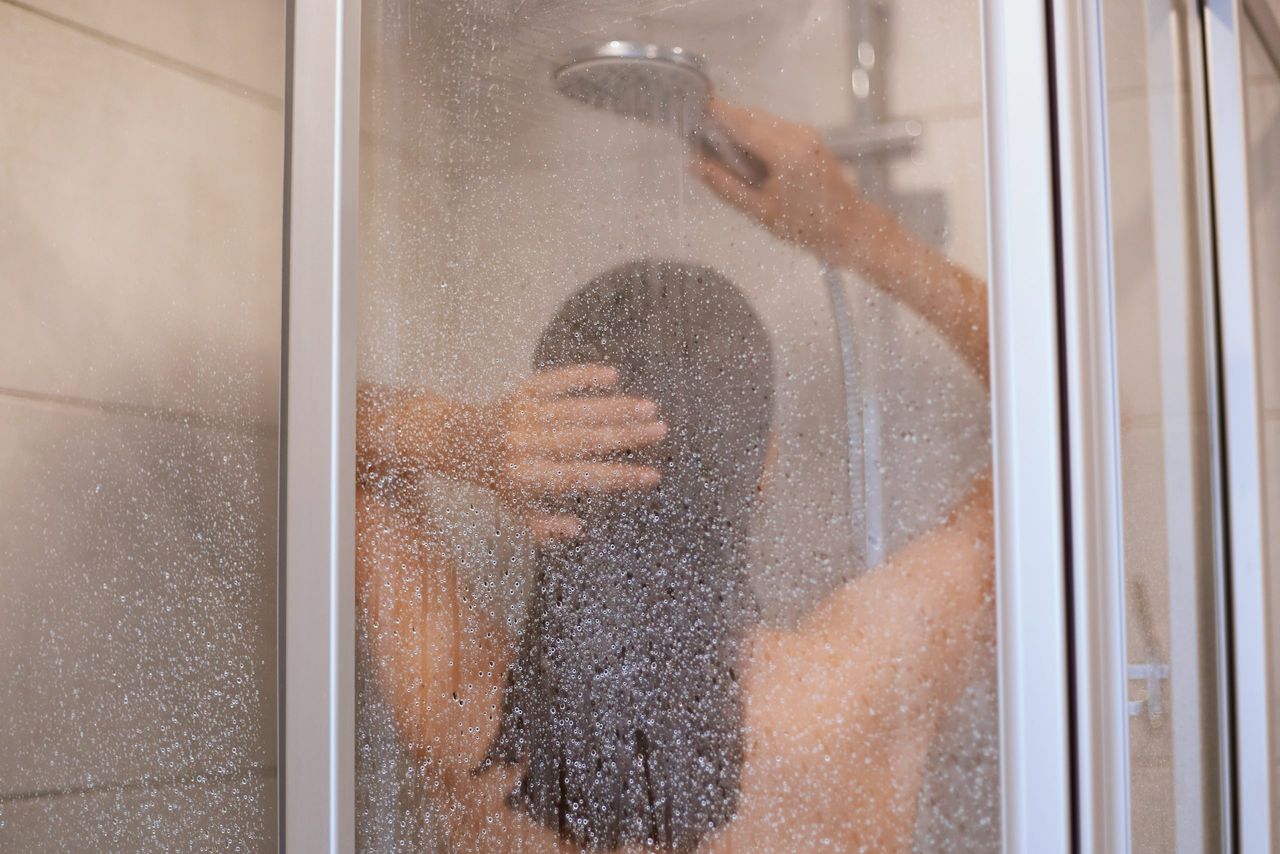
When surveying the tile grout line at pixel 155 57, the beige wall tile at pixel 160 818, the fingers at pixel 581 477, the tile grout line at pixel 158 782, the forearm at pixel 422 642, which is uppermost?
the tile grout line at pixel 155 57

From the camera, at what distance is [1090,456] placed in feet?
1.81

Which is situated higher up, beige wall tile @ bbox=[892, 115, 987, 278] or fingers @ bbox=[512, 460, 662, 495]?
beige wall tile @ bbox=[892, 115, 987, 278]

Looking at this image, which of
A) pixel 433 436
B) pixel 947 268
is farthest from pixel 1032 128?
pixel 433 436

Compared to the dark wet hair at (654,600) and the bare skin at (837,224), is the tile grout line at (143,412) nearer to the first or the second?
the dark wet hair at (654,600)

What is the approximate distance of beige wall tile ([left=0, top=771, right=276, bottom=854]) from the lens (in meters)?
0.80

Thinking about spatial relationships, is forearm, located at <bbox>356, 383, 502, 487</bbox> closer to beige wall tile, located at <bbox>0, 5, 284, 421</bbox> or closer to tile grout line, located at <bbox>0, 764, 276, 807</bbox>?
beige wall tile, located at <bbox>0, 5, 284, 421</bbox>

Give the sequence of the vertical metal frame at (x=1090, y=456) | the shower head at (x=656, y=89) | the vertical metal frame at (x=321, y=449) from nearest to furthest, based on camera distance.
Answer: the vertical metal frame at (x=1090, y=456)
the shower head at (x=656, y=89)
the vertical metal frame at (x=321, y=449)

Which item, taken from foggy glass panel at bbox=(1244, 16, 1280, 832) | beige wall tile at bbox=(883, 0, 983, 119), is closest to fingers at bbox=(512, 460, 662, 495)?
beige wall tile at bbox=(883, 0, 983, 119)

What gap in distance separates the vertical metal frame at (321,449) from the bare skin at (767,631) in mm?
18

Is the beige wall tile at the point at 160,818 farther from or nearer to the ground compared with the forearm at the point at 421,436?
nearer to the ground

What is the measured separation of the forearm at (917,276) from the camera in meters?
0.57

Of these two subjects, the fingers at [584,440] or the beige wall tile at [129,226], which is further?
the beige wall tile at [129,226]

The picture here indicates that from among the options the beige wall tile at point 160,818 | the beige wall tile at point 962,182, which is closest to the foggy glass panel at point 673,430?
the beige wall tile at point 962,182

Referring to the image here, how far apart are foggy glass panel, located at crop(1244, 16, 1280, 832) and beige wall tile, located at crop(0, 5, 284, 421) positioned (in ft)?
2.32
